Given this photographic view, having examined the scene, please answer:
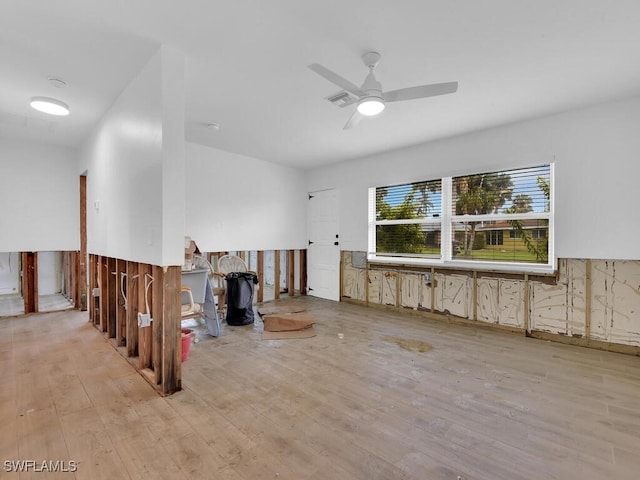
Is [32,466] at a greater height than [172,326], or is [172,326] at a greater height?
[172,326]

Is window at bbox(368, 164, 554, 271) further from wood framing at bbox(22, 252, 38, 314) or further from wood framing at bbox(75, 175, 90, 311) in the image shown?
wood framing at bbox(22, 252, 38, 314)

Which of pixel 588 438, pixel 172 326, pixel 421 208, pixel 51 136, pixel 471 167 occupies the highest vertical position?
pixel 51 136

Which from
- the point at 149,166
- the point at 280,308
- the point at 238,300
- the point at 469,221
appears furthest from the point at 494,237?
the point at 149,166

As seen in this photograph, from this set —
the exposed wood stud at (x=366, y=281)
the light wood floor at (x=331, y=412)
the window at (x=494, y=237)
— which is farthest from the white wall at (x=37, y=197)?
the window at (x=494, y=237)

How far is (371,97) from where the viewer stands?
2422 millimetres

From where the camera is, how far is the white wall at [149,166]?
2377mm

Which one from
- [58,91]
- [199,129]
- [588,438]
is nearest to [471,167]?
[588,438]

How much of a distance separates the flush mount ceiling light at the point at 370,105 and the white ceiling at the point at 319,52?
37 cm

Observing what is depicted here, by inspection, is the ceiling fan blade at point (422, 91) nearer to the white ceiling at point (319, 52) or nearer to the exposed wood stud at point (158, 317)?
the white ceiling at point (319, 52)

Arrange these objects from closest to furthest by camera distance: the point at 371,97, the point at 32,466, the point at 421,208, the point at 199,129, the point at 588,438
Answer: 1. the point at 32,466
2. the point at 588,438
3. the point at 371,97
4. the point at 199,129
5. the point at 421,208

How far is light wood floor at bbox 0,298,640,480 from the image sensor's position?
1683 millimetres

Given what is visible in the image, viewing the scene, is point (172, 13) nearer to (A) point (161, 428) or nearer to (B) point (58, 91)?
(B) point (58, 91)

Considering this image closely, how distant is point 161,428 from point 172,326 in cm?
72

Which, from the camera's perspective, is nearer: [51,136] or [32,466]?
[32,466]
